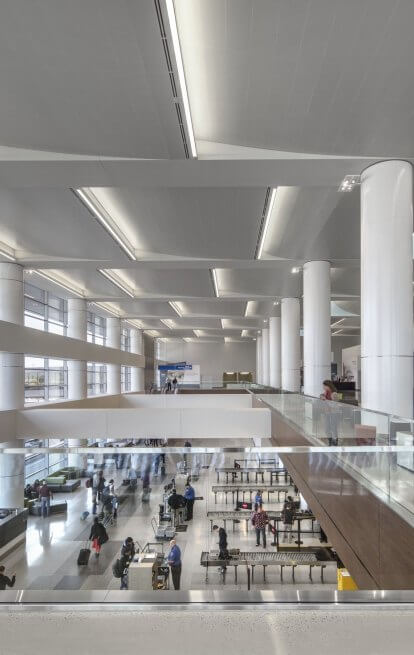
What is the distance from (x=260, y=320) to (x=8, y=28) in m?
35.1

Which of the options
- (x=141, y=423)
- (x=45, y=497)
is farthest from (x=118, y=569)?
(x=141, y=423)

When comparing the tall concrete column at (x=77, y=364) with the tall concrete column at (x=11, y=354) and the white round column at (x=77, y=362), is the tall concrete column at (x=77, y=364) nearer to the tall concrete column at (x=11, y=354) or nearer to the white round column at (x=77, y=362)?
the white round column at (x=77, y=362)

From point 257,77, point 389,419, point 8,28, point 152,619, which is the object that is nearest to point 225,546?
point 389,419

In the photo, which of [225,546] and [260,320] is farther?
A: [260,320]

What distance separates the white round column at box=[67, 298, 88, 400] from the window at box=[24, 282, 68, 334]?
144cm

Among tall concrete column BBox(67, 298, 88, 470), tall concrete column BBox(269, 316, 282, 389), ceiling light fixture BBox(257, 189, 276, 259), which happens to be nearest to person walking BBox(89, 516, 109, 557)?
ceiling light fixture BBox(257, 189, 276, 259)

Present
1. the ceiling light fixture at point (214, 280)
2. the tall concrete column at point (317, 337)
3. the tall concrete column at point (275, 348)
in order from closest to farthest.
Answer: the tall concrete column at point (317, 337) < the ceiling light fixture at point (214, 280) < the tall concrete column at point (275, 348)

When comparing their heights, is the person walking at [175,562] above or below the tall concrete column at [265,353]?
below

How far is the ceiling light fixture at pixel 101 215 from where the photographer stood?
1156cm

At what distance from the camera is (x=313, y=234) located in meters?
14.4

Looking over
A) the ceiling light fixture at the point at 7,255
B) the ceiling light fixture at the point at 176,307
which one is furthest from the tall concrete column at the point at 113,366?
the ceiling light fixture at the point at 7,255

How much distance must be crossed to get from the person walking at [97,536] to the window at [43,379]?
65.5 ft

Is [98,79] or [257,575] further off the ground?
[98,79]

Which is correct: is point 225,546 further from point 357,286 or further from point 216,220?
point 357,286
